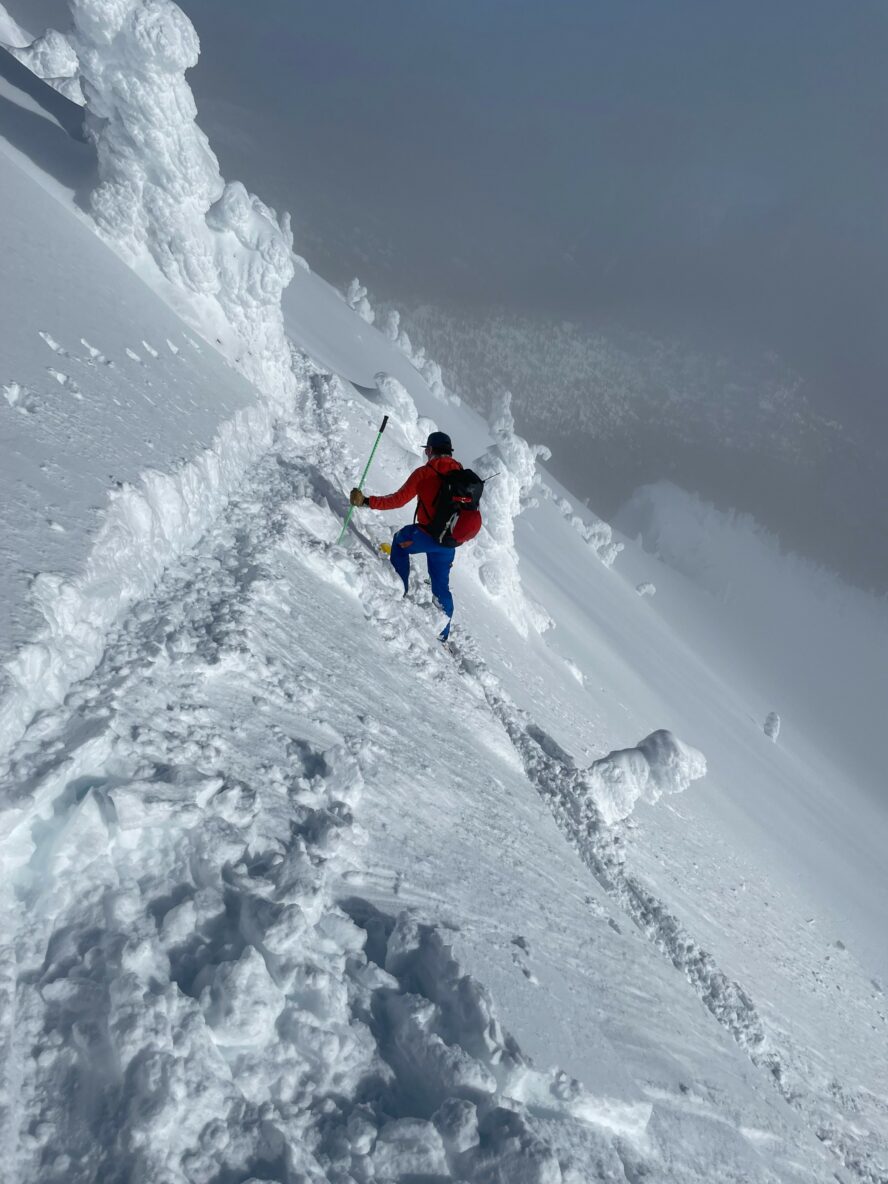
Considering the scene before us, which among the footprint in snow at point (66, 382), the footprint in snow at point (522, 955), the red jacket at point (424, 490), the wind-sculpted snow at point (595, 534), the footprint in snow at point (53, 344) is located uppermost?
the wind-sculpted snow at point (595, 534)

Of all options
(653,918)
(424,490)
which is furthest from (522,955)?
(424,490)

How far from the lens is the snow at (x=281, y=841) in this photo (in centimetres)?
278

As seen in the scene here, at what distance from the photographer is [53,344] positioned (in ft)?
21.4

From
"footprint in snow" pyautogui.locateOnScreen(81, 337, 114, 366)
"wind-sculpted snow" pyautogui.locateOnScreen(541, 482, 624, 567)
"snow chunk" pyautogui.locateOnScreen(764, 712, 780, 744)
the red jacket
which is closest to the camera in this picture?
"footprint in snow" pyautogui.locateOnScreen(81, 337, 114, 366)

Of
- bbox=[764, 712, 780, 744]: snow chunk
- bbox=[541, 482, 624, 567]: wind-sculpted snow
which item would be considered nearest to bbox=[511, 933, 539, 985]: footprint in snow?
bbox=[764, 712, 780, 744]: snow chunk

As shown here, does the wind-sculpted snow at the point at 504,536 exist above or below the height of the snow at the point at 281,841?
above

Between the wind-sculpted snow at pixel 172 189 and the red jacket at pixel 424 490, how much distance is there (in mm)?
5033

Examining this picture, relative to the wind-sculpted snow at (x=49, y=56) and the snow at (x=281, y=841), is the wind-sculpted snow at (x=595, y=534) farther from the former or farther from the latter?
the snow at (x=281, y=841)

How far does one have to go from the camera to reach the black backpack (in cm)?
785

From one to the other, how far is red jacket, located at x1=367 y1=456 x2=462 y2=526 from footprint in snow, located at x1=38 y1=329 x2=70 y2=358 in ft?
10.9

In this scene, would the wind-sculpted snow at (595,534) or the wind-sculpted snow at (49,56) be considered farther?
the wind-sculpted snow at (595,534)

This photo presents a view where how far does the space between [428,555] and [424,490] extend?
0.84 meters

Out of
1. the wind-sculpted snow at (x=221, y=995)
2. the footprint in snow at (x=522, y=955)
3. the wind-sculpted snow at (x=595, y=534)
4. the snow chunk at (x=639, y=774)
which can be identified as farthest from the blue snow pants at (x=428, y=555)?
the wind-sculpted snow at (x=595, y=534)

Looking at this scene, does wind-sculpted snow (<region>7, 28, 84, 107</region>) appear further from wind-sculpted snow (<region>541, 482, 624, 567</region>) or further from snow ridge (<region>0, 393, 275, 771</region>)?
wind-sculpted snow (<region>541, 482, 624, 567</region>)
